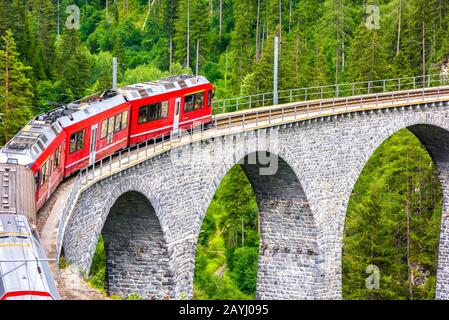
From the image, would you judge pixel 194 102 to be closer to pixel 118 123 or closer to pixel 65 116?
pixel 118 123

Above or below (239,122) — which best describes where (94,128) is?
below

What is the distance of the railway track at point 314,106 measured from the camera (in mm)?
59500

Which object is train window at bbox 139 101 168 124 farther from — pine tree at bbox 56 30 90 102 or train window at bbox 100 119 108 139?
pine tree at bbox 56 30 90 102

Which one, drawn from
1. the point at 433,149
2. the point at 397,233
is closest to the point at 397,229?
the point at 397,233

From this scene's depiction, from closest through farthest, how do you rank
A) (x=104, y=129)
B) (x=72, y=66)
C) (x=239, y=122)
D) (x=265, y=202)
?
(x=104, y=129) < (x=239, y=122) < (x=265, y=202) < (x=72, y=66)

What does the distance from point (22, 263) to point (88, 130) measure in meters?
15.2

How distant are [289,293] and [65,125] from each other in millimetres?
20831

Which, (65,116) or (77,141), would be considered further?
(77,141)

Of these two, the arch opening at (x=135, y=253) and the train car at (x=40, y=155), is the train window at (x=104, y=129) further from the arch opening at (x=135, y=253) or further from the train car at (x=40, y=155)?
the train car at (x=40, y=155)

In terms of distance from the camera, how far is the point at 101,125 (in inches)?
1966

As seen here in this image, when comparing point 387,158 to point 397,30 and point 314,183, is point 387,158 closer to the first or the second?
point 397,30

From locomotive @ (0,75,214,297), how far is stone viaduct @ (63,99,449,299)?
5.97 ft
